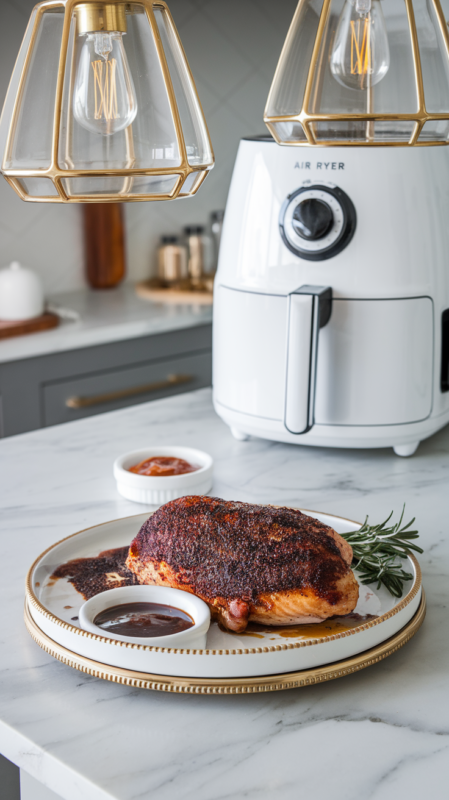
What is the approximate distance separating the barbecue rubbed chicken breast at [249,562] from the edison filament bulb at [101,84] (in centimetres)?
28

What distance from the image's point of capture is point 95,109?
445 millimetres

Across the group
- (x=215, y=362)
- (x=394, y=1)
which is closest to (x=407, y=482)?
(x=215, y=362)

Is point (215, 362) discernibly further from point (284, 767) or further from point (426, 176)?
point (284, 767)

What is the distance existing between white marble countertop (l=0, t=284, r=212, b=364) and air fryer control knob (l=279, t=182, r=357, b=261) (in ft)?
3.02

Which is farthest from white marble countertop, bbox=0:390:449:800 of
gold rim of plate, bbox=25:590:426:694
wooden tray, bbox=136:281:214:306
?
wooden tray, bbox=136:281:214:306

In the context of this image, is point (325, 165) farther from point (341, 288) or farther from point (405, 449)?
point (405, 449)

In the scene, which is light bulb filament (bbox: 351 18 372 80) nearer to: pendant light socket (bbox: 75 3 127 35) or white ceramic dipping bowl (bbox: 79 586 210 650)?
pendant light socket (bbox: 75 3 127 35)

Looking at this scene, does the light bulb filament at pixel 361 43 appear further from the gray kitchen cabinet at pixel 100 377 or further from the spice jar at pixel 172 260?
the spice jar at pixel 172 260

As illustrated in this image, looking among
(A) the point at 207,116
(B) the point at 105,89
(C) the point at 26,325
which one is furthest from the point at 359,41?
(A) the point at 207,116

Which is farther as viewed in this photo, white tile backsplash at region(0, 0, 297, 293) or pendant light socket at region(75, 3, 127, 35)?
white tile backsplash at region(0, 0, 297, 293)

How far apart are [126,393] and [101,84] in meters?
1.44

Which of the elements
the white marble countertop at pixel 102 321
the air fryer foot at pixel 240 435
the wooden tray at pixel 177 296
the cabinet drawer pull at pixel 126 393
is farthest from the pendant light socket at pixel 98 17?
the wooden tray at pixel 177 296

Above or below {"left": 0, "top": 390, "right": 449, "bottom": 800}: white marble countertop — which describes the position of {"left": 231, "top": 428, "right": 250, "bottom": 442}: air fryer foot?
above

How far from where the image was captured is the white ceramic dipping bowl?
1.62 ft
